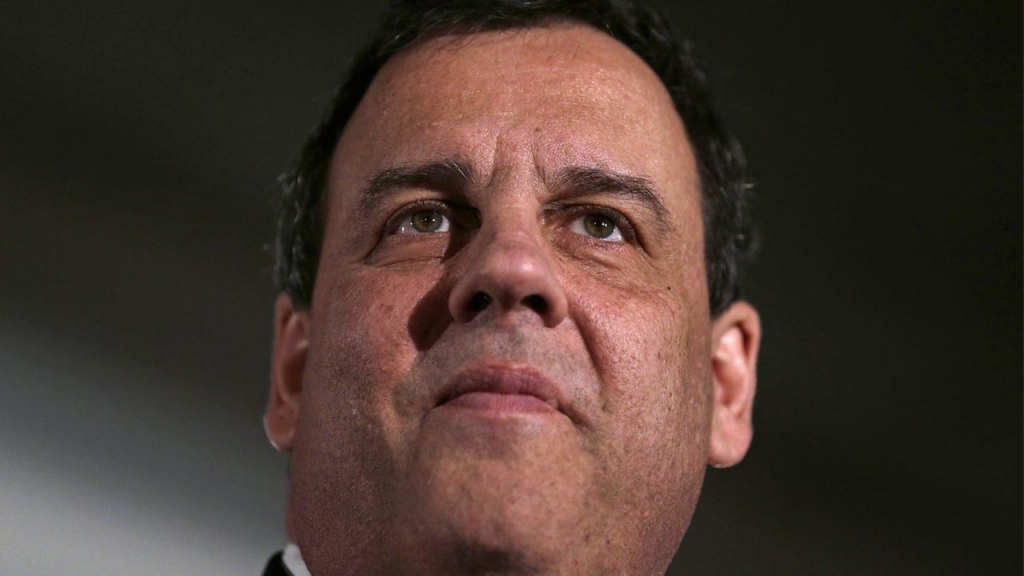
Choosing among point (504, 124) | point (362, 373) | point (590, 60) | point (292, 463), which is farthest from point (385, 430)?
point (590, 60)

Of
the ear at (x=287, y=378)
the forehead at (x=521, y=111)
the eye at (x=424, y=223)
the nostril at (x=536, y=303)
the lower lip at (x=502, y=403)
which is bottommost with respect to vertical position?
the ear at (x=287, y=378)

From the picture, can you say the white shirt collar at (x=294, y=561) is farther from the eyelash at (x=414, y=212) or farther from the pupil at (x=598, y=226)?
the pupil at (x=598, y=226)

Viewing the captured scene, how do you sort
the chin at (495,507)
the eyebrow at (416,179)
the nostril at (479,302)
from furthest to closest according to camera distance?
1. the eyebrow at (416,179)
2. the nostril at (479,302)
3. the chin at (495,507)

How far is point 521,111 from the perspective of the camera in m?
1.33

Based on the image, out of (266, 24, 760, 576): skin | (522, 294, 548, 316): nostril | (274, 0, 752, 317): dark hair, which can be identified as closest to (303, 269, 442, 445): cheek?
(266, 24, 760, 576): skin

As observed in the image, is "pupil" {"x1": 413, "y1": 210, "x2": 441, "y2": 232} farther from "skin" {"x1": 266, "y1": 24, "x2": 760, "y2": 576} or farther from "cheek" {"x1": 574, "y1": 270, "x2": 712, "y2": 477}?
"cheek" {"x1": 574, "y1": 270, "x2": 712, "y2": 477}

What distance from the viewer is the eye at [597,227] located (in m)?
1.34

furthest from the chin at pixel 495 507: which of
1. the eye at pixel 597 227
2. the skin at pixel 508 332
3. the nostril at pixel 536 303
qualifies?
the eye at pixel 597 227

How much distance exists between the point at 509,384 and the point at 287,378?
48 cm

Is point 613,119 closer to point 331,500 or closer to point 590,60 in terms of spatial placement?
point 590,60

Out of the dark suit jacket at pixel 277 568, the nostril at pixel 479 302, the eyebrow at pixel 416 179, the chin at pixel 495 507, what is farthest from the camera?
the dark suit jacket at pixel 277 568

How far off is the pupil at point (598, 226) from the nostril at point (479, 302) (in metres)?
0.20

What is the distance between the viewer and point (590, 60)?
1417 millimetres

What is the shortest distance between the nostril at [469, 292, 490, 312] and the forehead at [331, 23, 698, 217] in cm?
16
